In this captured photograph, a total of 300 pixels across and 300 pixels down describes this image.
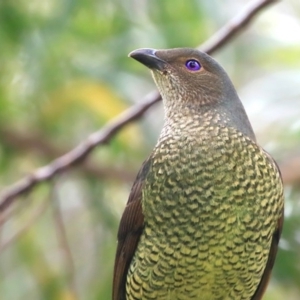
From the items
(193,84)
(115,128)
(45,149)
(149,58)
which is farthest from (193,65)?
(45,149)

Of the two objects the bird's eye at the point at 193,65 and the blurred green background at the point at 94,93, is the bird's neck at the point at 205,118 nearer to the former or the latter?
the bird's eye at the point at 193,65

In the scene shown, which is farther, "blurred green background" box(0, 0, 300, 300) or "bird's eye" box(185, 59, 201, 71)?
"blurred green background" box(0, 0, 300, 300)

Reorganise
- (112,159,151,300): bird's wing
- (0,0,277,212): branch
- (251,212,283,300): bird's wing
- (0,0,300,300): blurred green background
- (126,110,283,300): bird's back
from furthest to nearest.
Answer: (0,0,300,300): blurred green background < (0,0,277,212): branch < (251,212,283,300): bird's wing < (112,159,151,300): bird's wing < (126,110,283,300): bird's back

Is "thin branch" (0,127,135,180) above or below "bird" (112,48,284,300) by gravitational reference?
above

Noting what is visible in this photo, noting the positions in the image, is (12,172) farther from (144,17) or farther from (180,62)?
(180,62)

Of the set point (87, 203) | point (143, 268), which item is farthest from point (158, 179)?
point (87, 203)

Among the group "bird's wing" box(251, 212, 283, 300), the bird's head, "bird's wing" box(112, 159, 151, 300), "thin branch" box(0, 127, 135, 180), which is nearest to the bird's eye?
the bird's head

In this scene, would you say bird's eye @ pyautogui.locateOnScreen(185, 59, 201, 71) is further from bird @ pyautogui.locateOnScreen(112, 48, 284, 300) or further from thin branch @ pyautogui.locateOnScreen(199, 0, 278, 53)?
thin branch @ pyautogui.locateOnScreen(199, 0, 278, 53)

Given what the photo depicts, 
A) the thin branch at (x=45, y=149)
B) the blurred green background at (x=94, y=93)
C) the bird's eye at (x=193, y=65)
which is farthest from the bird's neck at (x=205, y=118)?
the thin branch at (x=45, y=149)
